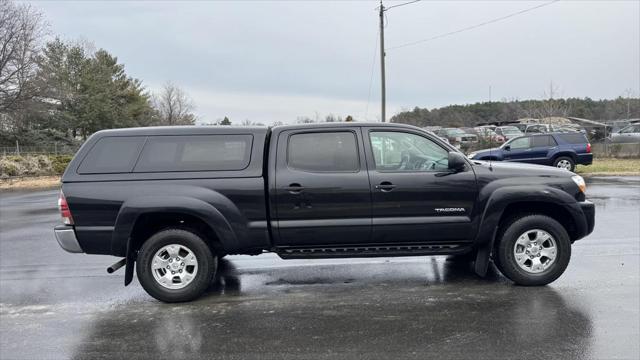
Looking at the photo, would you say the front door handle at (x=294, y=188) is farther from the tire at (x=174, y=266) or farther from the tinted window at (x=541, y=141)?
the tinted window at (x=541, y=141)

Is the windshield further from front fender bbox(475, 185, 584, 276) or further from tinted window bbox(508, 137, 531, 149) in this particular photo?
front fender bbox(475, 185, 584, 276)

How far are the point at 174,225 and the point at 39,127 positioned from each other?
43.7 meters

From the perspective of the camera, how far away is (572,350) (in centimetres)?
386

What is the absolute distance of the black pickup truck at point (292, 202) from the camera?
5188 millimetres

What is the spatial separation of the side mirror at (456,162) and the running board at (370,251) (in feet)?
2.81

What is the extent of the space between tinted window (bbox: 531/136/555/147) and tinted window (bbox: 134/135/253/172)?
15.6m

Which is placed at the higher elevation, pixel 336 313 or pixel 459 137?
pixel 459 137

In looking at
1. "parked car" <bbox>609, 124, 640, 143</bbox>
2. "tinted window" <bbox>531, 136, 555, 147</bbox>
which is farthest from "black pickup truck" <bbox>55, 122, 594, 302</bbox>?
"parked car" <bbox>609, 124, 640, 143</bbox>

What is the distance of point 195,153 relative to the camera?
5355mm

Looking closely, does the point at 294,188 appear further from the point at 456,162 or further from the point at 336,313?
the point at 456,162

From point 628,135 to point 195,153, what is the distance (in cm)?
3138

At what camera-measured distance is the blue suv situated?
18.0 m

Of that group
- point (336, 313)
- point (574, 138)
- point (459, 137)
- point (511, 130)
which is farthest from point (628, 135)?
point (336, 313)

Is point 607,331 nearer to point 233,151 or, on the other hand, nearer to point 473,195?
point 473,195
